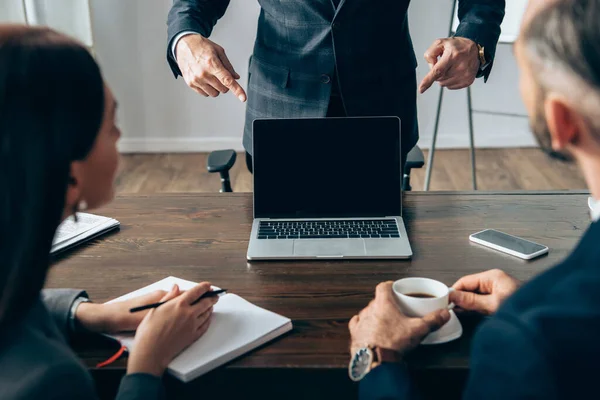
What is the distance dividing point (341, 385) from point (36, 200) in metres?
0.52

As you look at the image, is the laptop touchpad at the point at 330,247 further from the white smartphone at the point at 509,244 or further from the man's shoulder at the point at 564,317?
the man's shoulder at the point at 564,317

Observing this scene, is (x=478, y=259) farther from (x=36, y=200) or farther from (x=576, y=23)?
(x=36, y=200)

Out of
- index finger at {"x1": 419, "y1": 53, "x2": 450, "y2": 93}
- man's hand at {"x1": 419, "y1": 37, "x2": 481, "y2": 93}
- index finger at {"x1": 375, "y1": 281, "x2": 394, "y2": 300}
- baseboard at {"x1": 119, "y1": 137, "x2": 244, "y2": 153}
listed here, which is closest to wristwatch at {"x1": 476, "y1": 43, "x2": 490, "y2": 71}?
man's hand at {"x1": 419, "y1": 37, "x2": 481, "y2": 93}

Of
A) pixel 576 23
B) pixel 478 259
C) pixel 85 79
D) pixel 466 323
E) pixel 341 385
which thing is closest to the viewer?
pixel 576 23

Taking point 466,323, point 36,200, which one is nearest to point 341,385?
point 466,323

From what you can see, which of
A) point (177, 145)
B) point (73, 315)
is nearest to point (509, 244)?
point (73, 315)

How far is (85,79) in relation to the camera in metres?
0.86

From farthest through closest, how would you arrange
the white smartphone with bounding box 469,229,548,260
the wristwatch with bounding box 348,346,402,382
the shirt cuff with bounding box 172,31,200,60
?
the shirt cuff with bounding box 172,31,200,60, the white smartphone with bounding box 469,229,548,260, the wristwatch with bounding box 348,346,402,382

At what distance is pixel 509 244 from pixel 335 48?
695mm

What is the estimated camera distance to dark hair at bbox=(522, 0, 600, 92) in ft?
2.28

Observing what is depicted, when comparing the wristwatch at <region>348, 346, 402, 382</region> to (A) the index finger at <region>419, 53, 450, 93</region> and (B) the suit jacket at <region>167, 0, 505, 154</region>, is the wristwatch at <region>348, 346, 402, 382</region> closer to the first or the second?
(A) the index finger at <region>419, 53, 450, 93</region>

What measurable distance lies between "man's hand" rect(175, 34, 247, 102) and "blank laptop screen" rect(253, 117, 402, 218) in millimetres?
150

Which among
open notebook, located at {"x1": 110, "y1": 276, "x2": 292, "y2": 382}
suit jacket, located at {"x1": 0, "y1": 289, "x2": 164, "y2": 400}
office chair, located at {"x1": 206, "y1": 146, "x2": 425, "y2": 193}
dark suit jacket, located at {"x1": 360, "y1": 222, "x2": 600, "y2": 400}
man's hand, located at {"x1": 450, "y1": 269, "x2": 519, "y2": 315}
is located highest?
dark suit jacket, located at {"x1": 360, "y1": 222, "x2": 600, "y2": 400}

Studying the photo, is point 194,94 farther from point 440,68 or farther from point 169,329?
point 169,329
